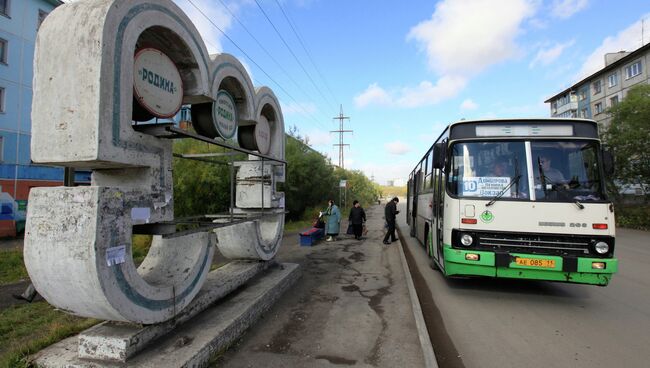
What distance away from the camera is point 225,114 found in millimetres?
5871

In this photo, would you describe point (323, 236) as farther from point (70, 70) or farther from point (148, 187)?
point (70, 70)

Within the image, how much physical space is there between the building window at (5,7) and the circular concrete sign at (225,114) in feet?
71.5

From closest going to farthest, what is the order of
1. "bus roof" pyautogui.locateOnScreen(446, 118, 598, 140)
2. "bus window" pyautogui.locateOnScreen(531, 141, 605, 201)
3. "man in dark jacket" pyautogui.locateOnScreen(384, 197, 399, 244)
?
1. "bus window" pyautogui.locateOnScreen(531, 141, 605, 201)
2. "bus roof" pyautogui.locateOnScreen(446, 118, 598, 140)
3. "man in dark jacket" pyautogui.locateOnScreen(384, 197, 399, 244)

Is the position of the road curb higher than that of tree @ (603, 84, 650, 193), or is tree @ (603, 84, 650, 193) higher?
tree @ (603, 84, 650, 193)

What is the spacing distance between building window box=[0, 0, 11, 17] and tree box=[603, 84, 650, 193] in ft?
114

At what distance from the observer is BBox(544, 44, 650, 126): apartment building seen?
33531 mm

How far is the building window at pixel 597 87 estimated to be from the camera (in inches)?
1602

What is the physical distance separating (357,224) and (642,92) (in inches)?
835

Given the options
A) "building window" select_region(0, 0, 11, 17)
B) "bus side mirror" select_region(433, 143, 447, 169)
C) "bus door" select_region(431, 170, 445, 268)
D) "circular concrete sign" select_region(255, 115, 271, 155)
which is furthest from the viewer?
"building window" select_region(0, 0, 11, 17)

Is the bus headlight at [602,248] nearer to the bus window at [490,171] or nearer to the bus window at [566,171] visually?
the bus window at [566,171]

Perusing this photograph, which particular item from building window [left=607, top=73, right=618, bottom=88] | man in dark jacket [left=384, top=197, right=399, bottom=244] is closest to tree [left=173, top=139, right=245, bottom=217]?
man in dark jacket [left=384, top=197, right=399, bottom=244]

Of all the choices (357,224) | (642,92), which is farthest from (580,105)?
(357,224)

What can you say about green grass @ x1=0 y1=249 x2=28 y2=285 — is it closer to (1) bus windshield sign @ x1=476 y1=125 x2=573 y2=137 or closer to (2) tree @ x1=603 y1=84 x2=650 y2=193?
(1) bus windshield sign @ x1=476 y1=125 x2=573 y2=137

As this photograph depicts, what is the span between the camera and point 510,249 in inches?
229
